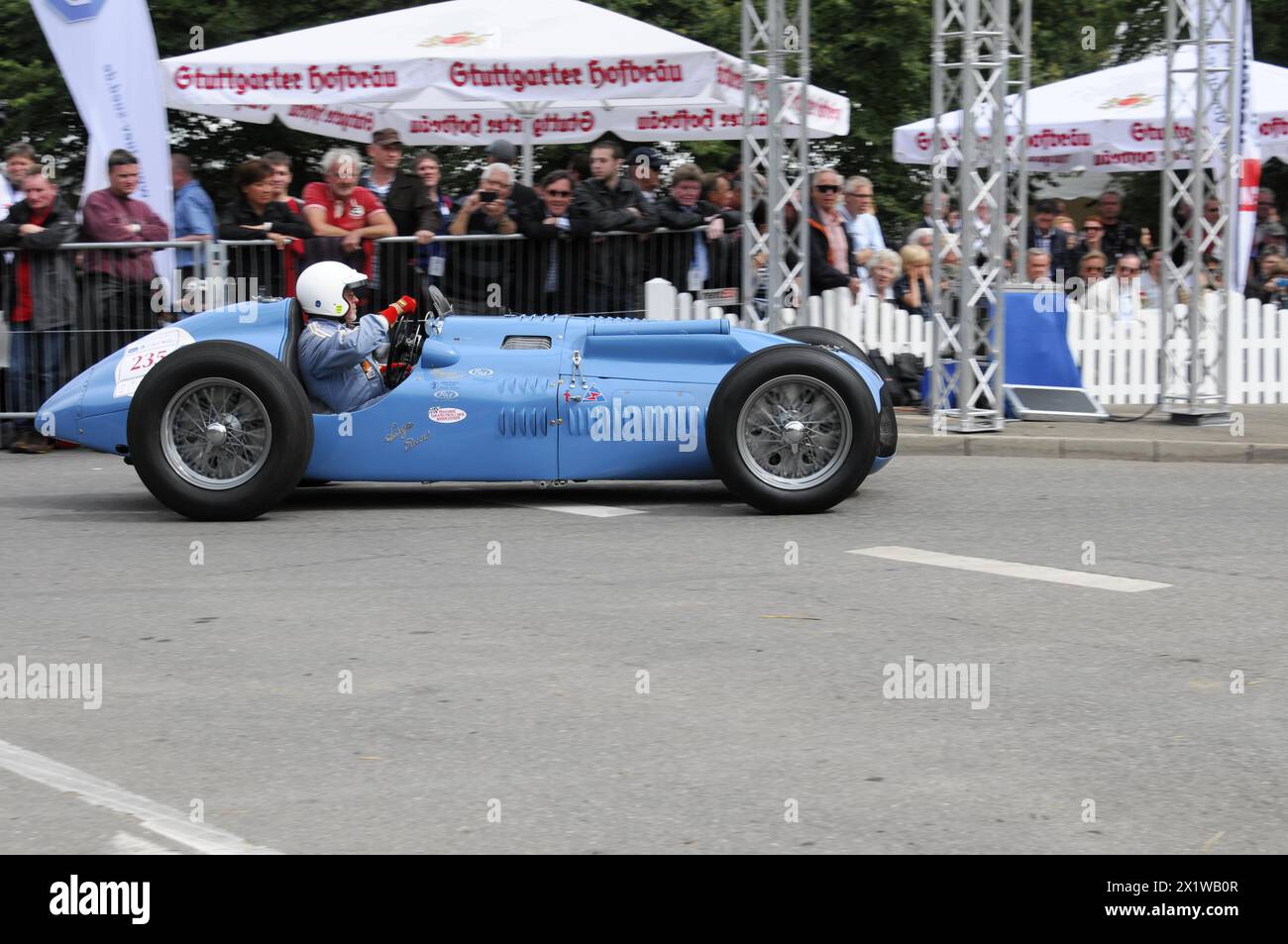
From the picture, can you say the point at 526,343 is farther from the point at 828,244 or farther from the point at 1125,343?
the point at 1125,343

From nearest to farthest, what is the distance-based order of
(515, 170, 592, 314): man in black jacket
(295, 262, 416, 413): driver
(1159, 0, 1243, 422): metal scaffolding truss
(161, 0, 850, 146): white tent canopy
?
1. (295, 262, 416, 413): driver
2. (1159, 0, 1243, 422): metal scaffolding truss
3. (515, 170, 592, 314): man in black jacket
4. (161, 0, 850, 146): white tent canopy

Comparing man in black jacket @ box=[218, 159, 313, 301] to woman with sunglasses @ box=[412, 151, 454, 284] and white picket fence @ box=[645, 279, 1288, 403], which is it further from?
white picket fence @ box=[645, 279, 1288, 403]

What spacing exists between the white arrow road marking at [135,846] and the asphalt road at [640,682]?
19 mm

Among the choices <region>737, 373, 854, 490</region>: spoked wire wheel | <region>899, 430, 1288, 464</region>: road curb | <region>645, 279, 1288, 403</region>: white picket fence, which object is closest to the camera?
<region>737, 373, 854, 490</region>: spoked wire wheel

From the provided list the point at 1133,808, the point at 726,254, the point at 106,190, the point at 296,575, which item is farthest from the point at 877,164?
the point at 1133,808

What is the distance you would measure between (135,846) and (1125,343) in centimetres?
1238

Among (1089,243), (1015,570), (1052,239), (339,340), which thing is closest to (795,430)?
(1015,570)

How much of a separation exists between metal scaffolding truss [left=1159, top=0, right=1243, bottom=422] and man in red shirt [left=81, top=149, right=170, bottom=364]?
23.9 feet

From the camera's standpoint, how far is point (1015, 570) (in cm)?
789

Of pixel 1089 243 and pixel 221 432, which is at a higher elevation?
pixel 1089 243

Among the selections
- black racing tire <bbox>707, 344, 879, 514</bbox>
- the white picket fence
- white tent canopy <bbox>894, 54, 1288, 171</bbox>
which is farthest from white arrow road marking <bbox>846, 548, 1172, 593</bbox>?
white tent canopy <bbox>894, 54, 1288, 171</bbox>

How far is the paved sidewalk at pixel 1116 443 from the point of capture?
40.7ft

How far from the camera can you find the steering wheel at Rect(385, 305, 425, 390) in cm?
960

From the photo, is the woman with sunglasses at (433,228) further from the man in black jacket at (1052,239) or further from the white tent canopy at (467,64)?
the man in black jacket at (1052,239)
